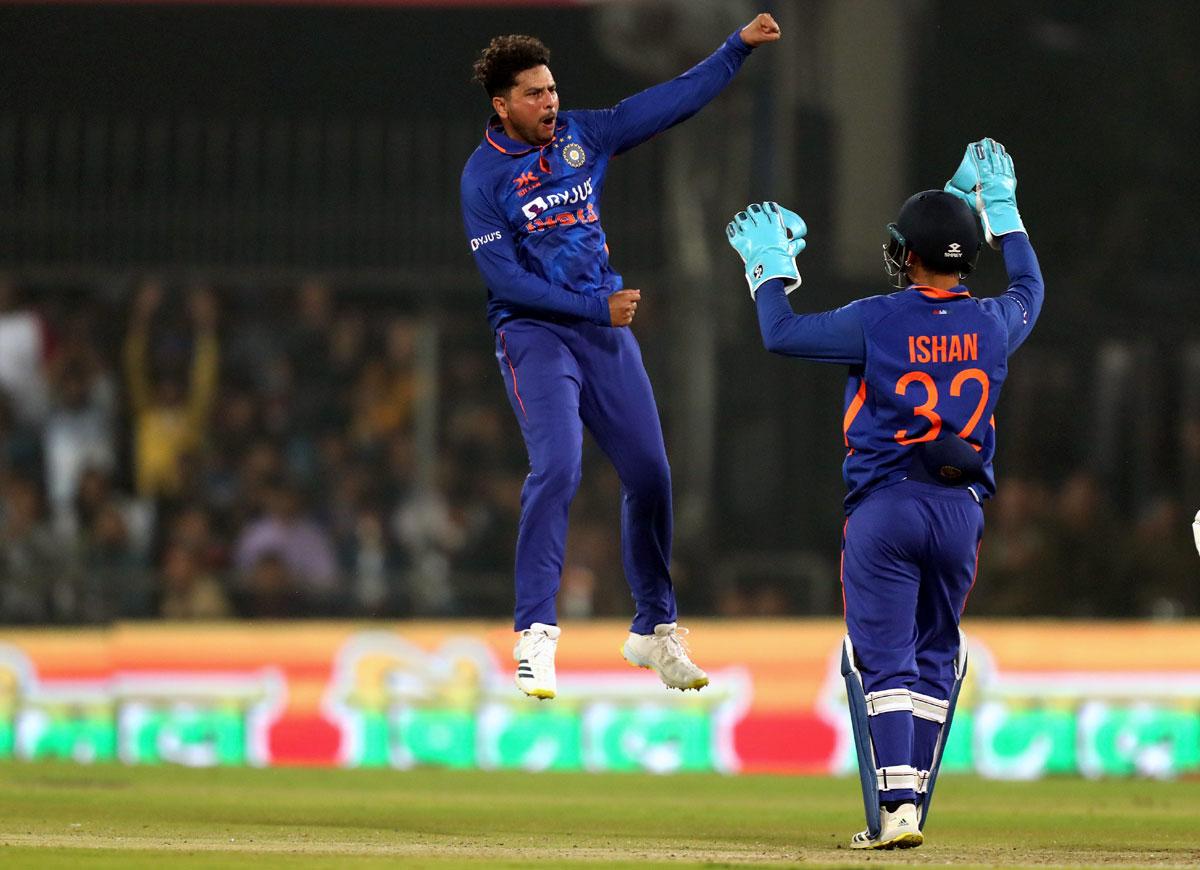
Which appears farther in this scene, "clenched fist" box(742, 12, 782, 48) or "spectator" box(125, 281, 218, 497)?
"spectator" box(125, 281, 218, 497)

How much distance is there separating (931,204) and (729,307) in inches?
270

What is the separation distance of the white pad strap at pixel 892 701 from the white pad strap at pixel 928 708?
0.78 feet

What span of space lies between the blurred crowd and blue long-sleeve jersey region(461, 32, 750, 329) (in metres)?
6.13

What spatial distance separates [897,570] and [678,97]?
1.83 metres

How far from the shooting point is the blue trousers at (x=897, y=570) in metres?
6.89

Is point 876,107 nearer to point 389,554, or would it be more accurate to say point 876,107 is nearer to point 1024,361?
point 1024,361

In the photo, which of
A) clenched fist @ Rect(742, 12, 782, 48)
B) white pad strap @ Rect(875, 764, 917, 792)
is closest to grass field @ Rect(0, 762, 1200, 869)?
white pad strap @ Rect(875, 764, 917, 792)

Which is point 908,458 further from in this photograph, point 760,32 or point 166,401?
point 166,401

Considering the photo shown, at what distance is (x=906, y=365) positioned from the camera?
272 inches

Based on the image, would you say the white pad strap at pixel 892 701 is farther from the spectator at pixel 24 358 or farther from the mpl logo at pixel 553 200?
the spectator at pixel 24 358

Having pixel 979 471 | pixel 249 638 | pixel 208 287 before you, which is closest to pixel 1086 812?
pixel 979 471

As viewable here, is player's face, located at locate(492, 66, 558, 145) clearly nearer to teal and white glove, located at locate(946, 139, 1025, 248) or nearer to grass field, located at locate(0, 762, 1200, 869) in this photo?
teal and white glove, located at locate(946, 139, 1025, 248)

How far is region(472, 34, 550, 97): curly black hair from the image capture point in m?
7.41

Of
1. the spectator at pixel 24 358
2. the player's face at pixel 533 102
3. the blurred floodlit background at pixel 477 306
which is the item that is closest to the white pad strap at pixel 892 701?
the player's face at pixel 533 102
